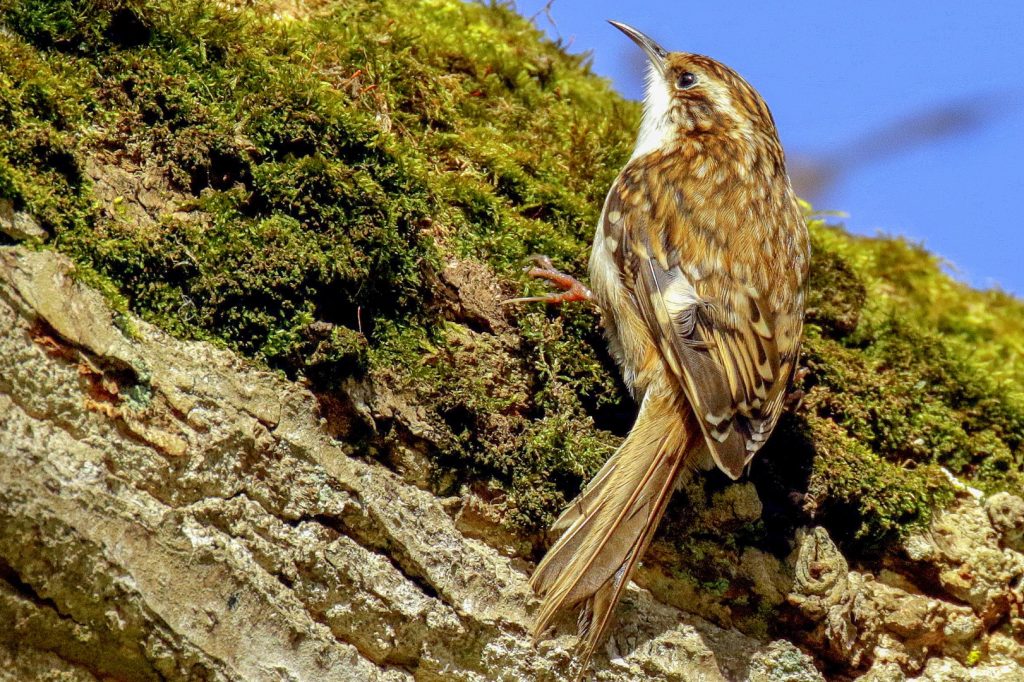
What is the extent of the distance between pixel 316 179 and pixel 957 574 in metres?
1.75

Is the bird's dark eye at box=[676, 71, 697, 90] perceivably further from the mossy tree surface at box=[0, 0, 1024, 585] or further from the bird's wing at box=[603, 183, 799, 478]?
the bird's wing at box=[603, 183, 799, 478]

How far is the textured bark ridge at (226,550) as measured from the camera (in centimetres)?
159

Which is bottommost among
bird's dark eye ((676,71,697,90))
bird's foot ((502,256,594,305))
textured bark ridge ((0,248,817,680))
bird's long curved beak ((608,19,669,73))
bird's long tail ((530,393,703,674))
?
textured bark ridge ((0,248,817,680))

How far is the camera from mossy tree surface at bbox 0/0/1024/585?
184cm

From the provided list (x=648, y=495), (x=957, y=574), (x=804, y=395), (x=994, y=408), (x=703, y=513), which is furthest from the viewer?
(x=994, y=408)

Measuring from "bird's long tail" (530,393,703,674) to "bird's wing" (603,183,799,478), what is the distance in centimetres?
16

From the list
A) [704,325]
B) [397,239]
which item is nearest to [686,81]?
[704,325]

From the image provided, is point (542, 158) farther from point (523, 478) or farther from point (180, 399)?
point (180, 399)

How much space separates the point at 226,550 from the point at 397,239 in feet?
2.40

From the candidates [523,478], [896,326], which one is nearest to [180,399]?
[523,478]

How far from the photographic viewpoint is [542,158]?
2598 mm

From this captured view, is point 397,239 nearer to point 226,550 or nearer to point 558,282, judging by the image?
point 558,282

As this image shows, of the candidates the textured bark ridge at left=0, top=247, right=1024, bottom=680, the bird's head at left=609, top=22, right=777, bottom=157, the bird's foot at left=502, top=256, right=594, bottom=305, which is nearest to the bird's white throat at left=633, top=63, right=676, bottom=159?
the bird's head at left=609, top=22, right=777, bottom=157

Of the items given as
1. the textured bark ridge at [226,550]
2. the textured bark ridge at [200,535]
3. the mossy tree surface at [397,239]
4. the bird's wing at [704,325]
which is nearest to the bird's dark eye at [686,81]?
the mossy tree surface at [397,239]
